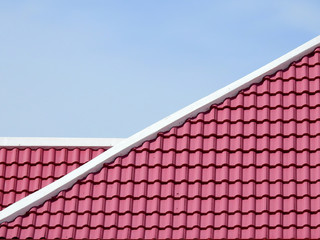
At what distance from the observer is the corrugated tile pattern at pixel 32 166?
15.5 m

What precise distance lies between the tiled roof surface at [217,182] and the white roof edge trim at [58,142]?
146 centimetres

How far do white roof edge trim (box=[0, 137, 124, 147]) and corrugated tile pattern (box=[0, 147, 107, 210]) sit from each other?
8 cm

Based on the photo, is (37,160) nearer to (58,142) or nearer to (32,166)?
(32,166)

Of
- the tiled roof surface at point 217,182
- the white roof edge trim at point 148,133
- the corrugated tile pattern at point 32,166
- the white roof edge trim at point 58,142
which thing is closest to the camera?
the tiled roof surface at point 217,182

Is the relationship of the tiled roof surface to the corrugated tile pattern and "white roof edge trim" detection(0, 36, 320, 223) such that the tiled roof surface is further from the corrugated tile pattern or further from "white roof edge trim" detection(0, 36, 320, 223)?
the corrugated tile pattern

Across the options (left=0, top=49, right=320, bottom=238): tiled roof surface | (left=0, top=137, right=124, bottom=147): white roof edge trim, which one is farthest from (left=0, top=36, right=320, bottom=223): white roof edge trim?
(left=0, top=137, right=124, bottom=147): white roof edge trim

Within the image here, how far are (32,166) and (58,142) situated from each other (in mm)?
580

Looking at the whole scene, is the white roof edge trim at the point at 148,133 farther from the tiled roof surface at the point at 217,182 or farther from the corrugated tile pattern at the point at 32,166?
the corrugated tile pattern at the point at 32,166

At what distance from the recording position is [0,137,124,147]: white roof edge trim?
632 inches

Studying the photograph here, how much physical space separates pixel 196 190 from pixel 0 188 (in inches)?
129

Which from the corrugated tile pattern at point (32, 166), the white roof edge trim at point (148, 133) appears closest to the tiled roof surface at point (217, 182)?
the white roof edge trim at point (148, 133)

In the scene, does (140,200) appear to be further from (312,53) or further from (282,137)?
(312,53)

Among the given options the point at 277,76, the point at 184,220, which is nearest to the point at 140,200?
the point at 184,220

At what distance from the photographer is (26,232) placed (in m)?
14.1
